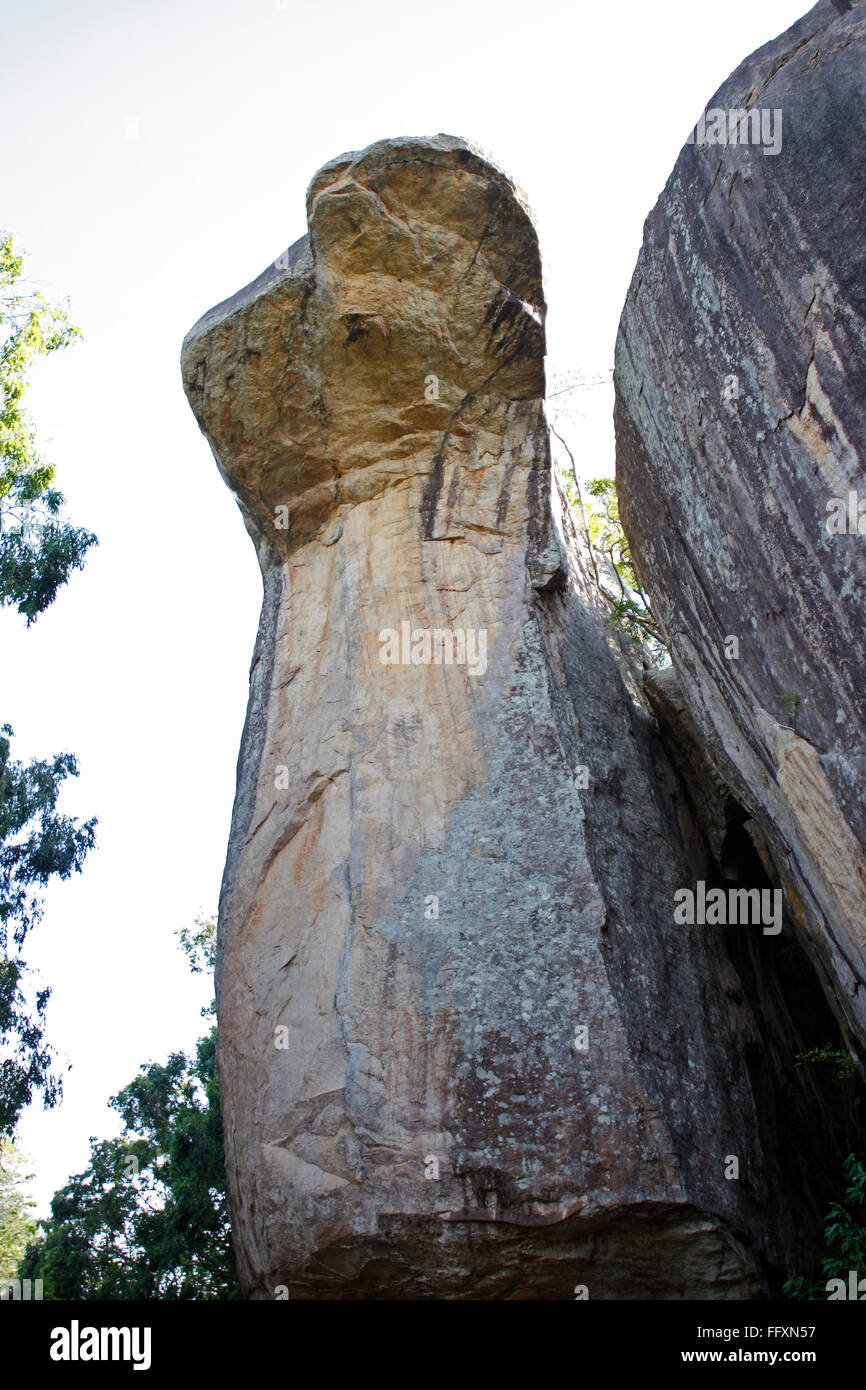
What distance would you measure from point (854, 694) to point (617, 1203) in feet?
10.6

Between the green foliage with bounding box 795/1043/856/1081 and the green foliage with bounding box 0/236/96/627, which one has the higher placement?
the green foliage with bounding box 0/236/96/627

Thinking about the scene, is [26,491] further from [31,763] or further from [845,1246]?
[845,1246]

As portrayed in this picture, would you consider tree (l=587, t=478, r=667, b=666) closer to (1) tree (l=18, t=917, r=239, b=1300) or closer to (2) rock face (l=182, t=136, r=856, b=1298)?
(2) rock face (l=182, t=136, r=856, b=1298)

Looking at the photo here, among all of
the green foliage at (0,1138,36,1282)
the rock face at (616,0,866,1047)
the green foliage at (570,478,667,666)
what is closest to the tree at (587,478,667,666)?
the green foliage at (570,478,667,666)

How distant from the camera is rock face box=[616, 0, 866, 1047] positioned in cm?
631

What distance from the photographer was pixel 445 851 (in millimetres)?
7848

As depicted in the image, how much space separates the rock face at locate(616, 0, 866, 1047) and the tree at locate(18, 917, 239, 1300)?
24.3 ft

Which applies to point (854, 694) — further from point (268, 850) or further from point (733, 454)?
point (268, 850)

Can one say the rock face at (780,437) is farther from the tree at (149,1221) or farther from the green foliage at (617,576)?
the tree at (149,1221)

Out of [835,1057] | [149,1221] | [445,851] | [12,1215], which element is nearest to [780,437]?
[445,851]

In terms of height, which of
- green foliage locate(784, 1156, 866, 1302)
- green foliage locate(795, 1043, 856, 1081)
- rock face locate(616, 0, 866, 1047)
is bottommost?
green foliage locate(784, 1156, 866, 1302)

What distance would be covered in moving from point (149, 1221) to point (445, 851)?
7.01m
